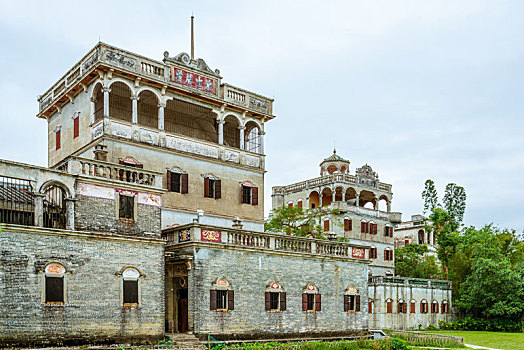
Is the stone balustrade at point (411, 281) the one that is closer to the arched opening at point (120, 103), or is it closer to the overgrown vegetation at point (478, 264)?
the overgrown vegetation at point (478, 264)

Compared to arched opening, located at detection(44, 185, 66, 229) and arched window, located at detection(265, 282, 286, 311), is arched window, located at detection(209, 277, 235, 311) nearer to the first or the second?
arched window, located at detection(265, 282, 286, 311)

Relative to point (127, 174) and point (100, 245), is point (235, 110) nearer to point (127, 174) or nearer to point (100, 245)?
point (127, 174)

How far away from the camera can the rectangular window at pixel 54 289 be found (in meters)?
18.7

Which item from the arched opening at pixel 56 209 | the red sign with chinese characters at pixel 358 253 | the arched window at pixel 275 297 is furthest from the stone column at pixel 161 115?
the red sign with chinese characters at pixel 358 253

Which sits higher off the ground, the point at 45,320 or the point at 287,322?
the point at 45,320

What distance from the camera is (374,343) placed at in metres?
26.2

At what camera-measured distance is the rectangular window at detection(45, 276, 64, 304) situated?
18.7 meters

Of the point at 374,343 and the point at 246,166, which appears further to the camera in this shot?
the point at 246,166

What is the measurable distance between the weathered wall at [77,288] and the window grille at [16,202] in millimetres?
1000

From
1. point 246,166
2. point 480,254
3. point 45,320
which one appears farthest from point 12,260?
point 480,254

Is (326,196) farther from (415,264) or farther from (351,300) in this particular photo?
(351,300)

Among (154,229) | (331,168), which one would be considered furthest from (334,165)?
(154,229)

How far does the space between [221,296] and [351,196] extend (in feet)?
103

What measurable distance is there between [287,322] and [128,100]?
1412 centimetres
